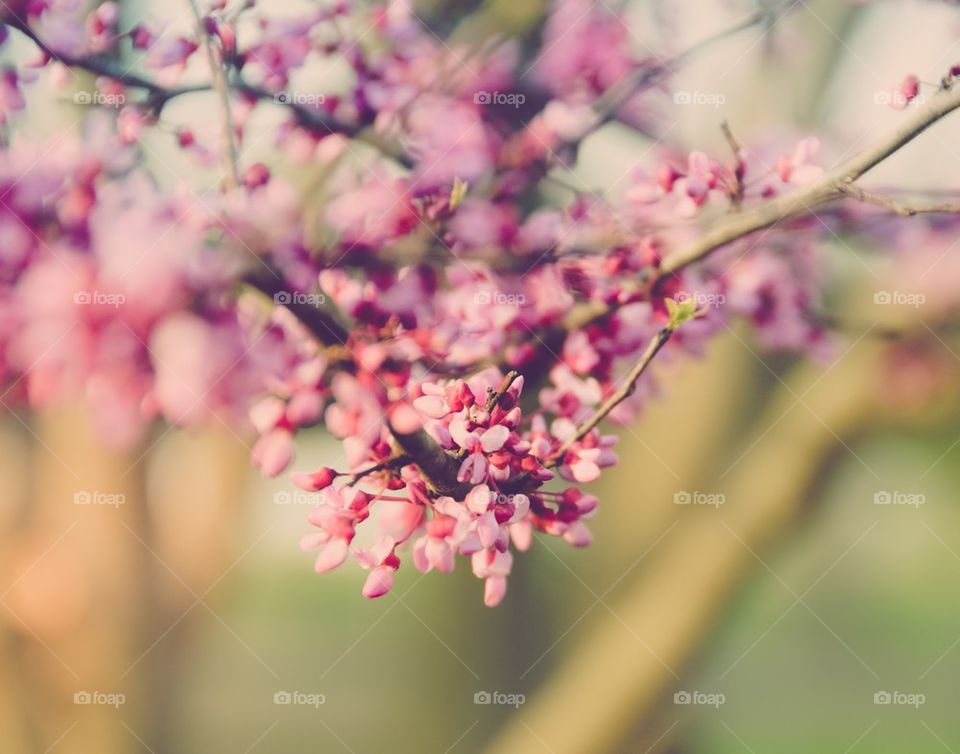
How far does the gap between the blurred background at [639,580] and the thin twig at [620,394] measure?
15.1 inches

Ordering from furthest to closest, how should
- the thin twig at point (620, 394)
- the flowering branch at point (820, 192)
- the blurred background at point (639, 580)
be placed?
the blurred background at point (639, 580)
the flowering branch at point (820, 192)
the thin twig at point (620, 394)

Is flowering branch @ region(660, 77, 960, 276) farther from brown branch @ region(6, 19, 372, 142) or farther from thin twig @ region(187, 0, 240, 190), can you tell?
thin twig @ region(187, 0, 240, 190)

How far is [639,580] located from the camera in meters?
1.47

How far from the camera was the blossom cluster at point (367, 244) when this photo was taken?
1.28 metres

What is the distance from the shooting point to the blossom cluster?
1275 millimetres

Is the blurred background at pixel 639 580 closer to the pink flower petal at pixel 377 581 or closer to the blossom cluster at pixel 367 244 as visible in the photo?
the blossom cluster at pixel 367 244

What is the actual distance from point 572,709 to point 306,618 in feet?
1.76

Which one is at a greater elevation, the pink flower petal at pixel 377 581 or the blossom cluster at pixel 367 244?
the blossom cluster at pixel 367 244

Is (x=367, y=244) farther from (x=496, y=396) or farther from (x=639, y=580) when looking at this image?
(x=639, y=580)

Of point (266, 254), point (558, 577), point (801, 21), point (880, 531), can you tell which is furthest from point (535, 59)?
point (880, 531)

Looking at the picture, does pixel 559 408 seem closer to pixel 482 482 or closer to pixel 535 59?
pixel 482 482

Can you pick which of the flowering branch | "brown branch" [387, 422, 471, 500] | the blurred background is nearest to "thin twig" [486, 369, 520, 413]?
"brown branch" [387, 422, 471, 500]

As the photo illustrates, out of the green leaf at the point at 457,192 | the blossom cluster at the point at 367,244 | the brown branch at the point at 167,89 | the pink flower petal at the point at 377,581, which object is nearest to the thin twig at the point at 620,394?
the blossom cluster at the point at 367,244

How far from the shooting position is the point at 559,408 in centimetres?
131
